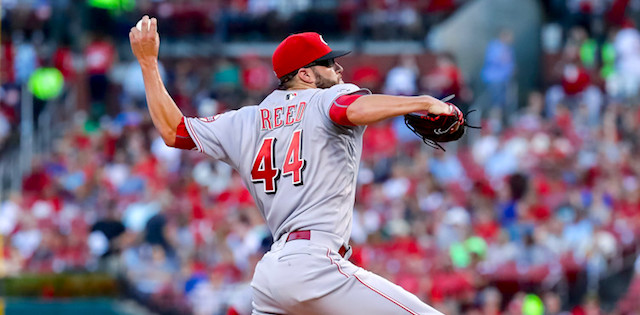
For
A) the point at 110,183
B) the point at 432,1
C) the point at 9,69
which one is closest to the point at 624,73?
the point at 432,1

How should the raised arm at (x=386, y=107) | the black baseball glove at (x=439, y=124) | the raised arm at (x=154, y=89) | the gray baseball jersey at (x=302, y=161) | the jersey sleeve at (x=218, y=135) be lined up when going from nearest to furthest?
the raised arm at (x=386, y=107)
the black baseball glove at (x=439, y=124)
the gray baseball jersey at (x=302, y=161)
the jersey sleeve at (x=218, y=135)
the raised arm at (x=154, y=89)

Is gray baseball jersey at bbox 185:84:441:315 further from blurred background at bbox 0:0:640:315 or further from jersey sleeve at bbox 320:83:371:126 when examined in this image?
blurred background at bbox 0:0:640:315

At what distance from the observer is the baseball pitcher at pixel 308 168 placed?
4.34m

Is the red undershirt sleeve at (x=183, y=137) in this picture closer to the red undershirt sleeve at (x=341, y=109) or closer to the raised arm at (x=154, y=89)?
the raised arm at (x=154, y=89)

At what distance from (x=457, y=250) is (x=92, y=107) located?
691 cm

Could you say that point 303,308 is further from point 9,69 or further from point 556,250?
point 9,69

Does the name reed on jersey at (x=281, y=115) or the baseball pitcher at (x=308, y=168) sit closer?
the baseball pitcher at (x=308, y=168)

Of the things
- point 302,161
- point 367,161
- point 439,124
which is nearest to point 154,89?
point 302,161

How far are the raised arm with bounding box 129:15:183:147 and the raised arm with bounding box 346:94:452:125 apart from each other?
1.08 m

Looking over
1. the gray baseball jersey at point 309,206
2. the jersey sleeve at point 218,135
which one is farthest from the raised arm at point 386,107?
the jersey sleeve at point 218,135

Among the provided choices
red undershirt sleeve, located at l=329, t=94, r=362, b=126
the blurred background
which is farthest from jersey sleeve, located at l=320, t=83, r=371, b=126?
the blurred background

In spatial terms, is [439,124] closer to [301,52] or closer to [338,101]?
[338,101]

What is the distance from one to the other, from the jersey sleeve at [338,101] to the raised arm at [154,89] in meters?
0.84

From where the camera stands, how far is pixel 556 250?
12.2 meters
